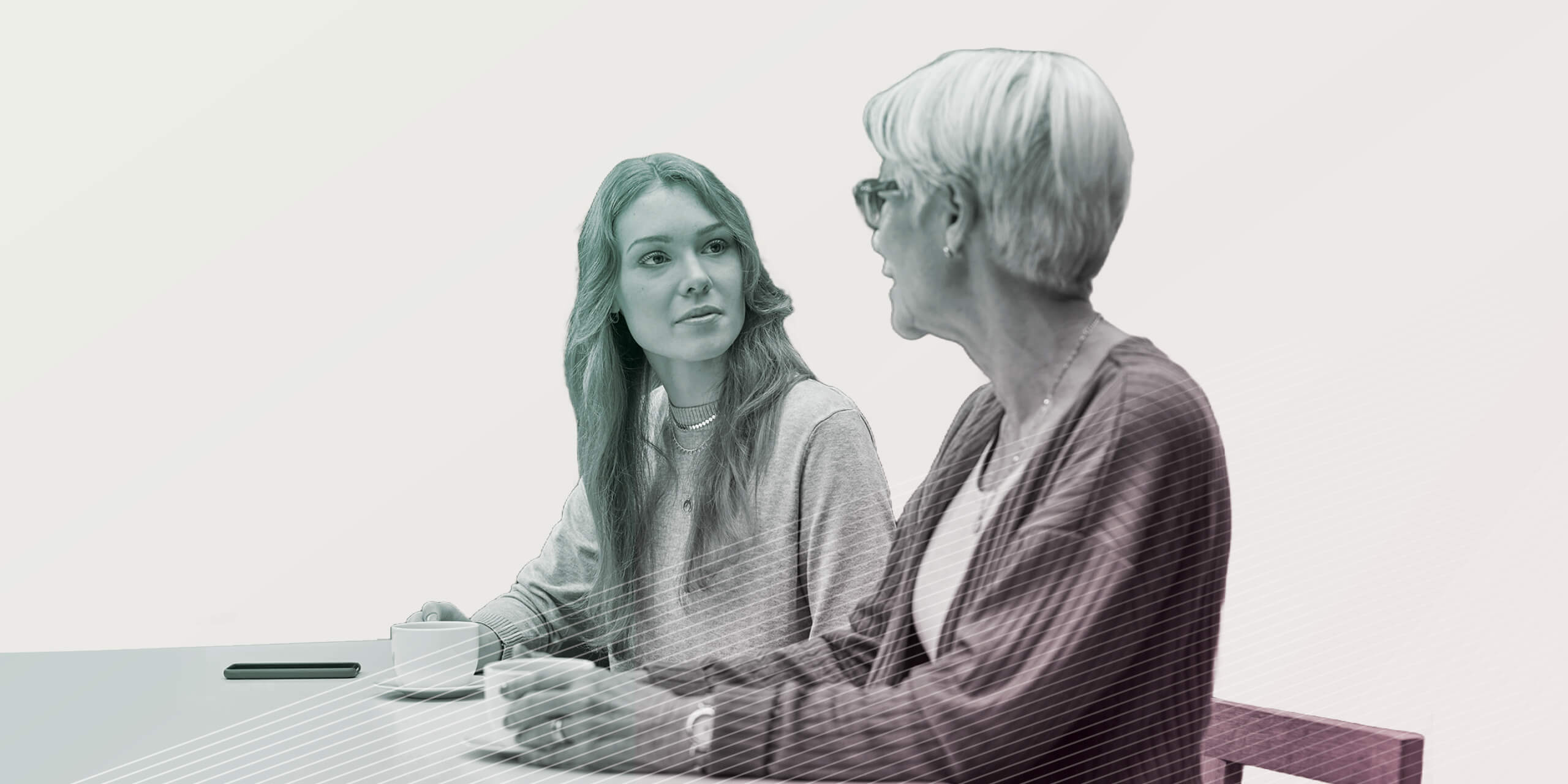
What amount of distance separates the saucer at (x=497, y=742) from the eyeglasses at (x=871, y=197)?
1.39 feet

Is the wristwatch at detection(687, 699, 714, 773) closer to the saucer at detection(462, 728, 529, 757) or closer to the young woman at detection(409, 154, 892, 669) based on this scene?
the saucer at detection(462, 728, 529, 757)

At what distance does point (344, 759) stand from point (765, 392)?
52 cm

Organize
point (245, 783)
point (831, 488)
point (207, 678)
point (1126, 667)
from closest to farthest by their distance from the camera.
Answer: point (1126, 667)
point (245, 783)
point (831, 488)
point (207, 678)

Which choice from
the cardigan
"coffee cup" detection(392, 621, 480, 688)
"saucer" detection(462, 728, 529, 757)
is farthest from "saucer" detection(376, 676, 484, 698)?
the cardigan

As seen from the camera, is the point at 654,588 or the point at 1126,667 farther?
the point at 654,588

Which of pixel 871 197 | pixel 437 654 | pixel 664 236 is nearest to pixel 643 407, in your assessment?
pixel 664 236

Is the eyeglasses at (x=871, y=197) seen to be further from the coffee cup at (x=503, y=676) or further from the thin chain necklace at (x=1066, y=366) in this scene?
the coffee cup at (x=503, y=676)

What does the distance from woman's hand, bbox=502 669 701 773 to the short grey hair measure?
355 mm

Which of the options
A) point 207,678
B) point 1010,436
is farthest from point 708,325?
point 207,678

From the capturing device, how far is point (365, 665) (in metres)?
1.43

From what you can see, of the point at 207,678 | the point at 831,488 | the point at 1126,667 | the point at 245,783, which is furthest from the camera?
the point at 207,678

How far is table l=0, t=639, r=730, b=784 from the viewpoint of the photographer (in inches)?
38.6

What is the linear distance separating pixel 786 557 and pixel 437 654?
1.08 ft

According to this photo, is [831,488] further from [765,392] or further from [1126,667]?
[1126,667]
